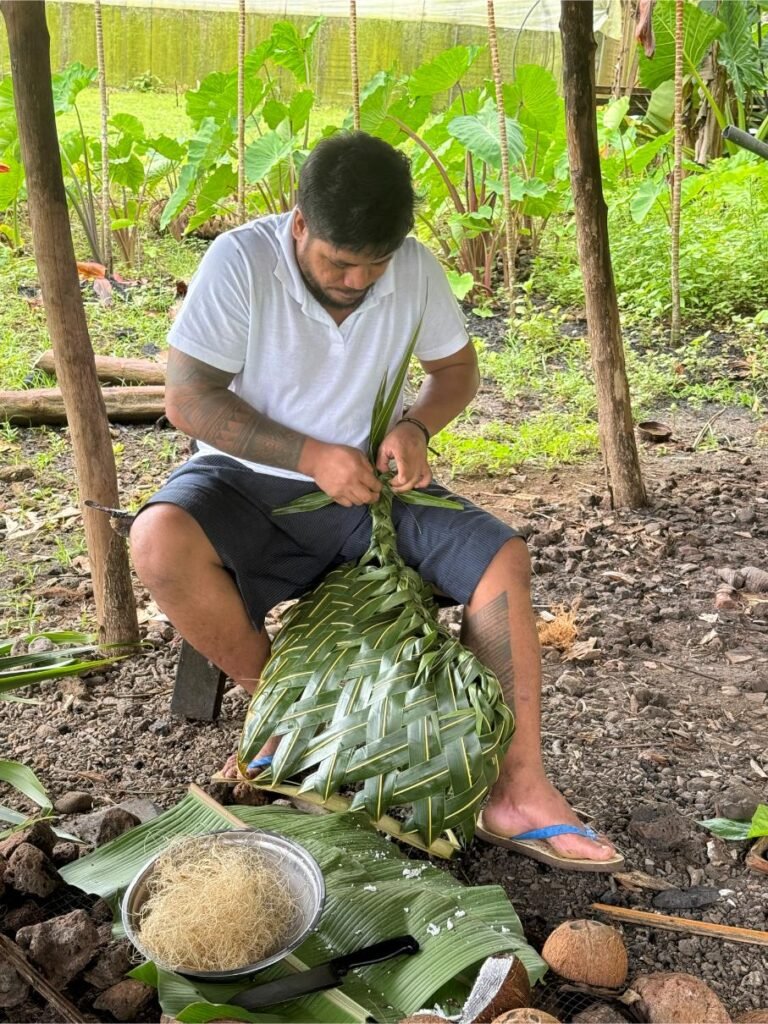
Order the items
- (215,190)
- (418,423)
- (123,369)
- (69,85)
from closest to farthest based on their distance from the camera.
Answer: (418,423), (123,369), (215,190), (69,85)

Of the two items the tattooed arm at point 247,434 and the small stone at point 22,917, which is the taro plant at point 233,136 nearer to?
the tattooed arm at point 247,434

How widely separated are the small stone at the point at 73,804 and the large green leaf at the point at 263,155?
5127 millimetres

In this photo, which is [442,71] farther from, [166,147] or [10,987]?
[10,987]

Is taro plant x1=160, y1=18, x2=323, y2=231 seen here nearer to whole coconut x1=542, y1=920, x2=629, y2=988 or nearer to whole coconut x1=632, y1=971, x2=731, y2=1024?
whole coconut x1=542, y1=920, x2=629, y2=988

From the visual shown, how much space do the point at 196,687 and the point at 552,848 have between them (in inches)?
37.9

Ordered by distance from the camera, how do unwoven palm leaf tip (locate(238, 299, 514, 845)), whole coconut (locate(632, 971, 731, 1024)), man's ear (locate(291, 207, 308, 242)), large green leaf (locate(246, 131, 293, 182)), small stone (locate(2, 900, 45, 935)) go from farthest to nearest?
1. large green leaf (locate(246, 131, 293, 182))
2. man's ear (locate(291, 207, 308, 242))
3. unwoven palm leaf tip (locate(238, 299, 514, 845))
4. small stone (locate(2, 900, 45, 935))
5. whole coconut (locate(632, 971, 731, 1024))

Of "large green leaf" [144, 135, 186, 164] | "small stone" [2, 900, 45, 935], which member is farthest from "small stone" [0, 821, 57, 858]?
"large green leaf" [144, 135, 186, 164]

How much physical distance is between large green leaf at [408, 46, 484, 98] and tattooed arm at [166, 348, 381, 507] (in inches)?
190

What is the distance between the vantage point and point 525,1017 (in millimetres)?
1397

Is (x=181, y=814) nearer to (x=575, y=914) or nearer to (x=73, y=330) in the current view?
(x=575, y=914)

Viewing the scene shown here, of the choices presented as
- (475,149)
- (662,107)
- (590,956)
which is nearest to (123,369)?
(475,149)

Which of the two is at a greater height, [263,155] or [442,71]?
[442,71]

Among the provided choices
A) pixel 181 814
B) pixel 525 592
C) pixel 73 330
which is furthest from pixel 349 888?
pixel 73 330

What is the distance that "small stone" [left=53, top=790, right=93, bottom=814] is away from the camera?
223 cm
